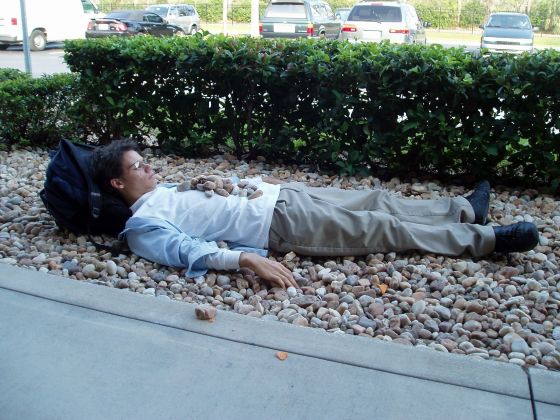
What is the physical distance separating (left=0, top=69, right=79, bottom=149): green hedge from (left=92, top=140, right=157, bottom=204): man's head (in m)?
2.83

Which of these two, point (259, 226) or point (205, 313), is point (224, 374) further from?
point (259, 226)

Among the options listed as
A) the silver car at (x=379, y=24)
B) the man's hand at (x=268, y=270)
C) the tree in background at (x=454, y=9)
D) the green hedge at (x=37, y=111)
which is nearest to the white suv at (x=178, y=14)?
the silver car at (x=379, y=24)

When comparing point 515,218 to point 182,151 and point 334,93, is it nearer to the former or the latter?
point 334,93

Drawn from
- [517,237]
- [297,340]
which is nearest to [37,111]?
[297,340]

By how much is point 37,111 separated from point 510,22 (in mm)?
18555

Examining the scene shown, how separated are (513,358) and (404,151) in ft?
10.1

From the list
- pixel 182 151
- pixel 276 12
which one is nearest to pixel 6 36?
pixel 276 12

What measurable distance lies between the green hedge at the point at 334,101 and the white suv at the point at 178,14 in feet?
67.8

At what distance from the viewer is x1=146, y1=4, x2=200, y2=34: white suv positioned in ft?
85.9

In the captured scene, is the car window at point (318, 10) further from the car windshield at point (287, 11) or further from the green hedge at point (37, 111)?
the green hedge at point (37, 111)

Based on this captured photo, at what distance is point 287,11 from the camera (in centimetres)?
1978

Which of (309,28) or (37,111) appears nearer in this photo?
(37,111)

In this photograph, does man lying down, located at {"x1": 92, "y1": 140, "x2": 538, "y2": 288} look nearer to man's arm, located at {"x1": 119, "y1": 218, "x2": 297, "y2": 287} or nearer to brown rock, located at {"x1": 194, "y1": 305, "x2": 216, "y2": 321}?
man's arm, located at {"x1": 119, "y1": 218, "x2": 297, "y2": 287}

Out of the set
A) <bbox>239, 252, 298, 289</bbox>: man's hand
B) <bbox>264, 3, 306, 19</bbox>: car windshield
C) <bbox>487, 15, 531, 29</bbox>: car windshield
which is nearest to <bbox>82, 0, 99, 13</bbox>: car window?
<bbox>264, 3, 306, 19</bbox>: car windshield
